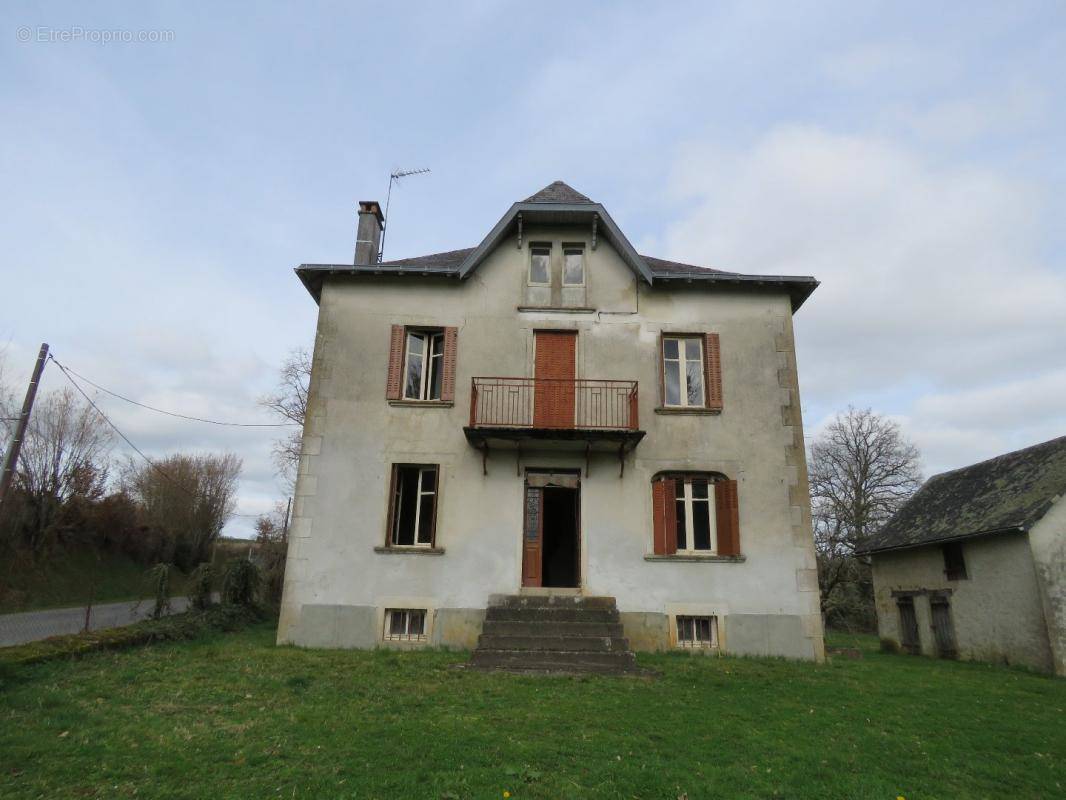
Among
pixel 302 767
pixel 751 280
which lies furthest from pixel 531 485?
pixel 302 767

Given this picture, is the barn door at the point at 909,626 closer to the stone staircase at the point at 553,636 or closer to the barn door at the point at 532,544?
the stone staircase at the point at 553,636

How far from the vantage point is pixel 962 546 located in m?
17.7

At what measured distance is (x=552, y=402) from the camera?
45.6 feet

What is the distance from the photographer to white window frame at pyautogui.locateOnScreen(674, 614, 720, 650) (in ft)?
41.6

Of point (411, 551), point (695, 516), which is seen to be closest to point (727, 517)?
point (695, 516)

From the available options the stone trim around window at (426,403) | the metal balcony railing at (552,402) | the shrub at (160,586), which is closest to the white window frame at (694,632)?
the metal balcony railing at (552,402)

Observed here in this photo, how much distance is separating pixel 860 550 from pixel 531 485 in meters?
14.7

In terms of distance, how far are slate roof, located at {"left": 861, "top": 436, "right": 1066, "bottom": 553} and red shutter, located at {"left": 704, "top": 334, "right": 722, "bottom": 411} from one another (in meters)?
8.47

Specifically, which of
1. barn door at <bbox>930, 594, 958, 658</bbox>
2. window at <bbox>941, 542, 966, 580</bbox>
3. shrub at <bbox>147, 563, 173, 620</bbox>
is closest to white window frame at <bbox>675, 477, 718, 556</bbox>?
window at <bbox>941, 542, 966, 580</bbox>

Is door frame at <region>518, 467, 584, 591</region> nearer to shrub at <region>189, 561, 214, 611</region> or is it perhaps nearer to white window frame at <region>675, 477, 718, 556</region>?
white window frame at <region>675, 477, 718, 556</region>

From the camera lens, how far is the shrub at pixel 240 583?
16125 millimetres

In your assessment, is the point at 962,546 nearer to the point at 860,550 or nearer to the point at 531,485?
the point at 860,550

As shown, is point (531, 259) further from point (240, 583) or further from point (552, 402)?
point (240, 583)

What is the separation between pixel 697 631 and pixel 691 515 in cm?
236
